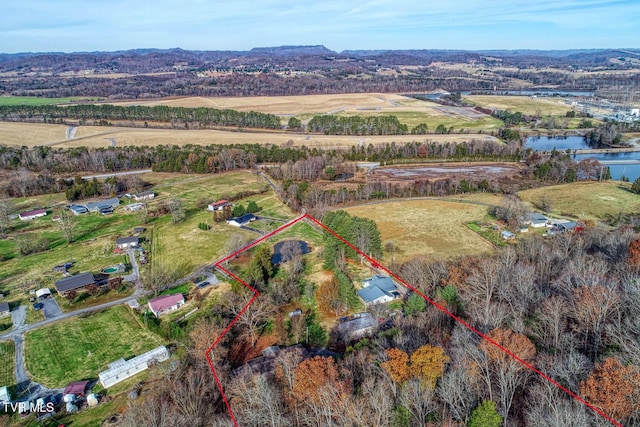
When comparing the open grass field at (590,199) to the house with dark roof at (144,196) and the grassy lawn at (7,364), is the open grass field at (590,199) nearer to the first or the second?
the house with dark roof at (144,196)

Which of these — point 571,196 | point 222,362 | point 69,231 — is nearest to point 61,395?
point 222,362

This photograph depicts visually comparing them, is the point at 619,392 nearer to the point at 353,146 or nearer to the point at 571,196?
the point at 571,196

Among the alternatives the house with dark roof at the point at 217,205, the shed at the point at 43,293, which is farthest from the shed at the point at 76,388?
the house with dark roof at the point at 217,205

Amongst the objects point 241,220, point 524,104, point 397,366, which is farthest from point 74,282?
point 524,104

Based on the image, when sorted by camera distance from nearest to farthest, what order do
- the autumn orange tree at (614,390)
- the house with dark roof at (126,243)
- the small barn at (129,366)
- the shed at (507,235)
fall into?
the autumn orange tree at (614,390) < the small barn at (129,366) < the shed at (507,235) < the house with dark roof at (126,243)

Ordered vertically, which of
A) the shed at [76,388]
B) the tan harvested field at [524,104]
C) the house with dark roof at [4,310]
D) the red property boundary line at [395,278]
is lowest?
the shed at [76,388]

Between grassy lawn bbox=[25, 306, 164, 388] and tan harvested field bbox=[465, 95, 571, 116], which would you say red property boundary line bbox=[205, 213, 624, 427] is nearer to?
grassy lawn bbox=[25, 306, 164, 388]
